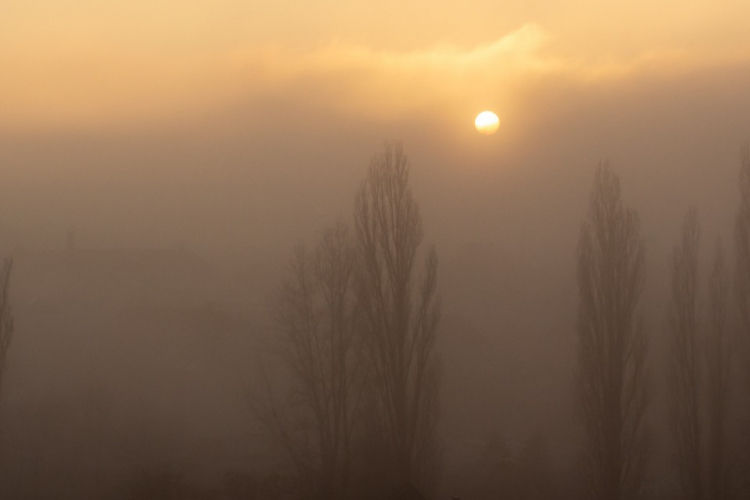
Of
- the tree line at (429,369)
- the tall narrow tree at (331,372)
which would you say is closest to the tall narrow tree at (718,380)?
the tree line at (429,369)

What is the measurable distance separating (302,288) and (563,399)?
1937 centimetres

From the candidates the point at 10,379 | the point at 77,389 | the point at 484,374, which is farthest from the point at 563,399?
the point at 10,379

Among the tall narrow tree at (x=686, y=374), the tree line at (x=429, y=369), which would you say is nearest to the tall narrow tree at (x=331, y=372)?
the tree line at (x=429, y=369)

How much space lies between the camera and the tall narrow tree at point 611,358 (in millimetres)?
20016

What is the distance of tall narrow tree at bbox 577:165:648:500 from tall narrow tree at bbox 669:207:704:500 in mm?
1533

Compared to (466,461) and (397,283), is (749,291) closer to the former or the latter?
(397,283)

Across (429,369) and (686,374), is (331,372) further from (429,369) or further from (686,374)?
(686,374)

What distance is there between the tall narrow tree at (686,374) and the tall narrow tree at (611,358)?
153 centimetres

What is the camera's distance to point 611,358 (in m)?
20.7

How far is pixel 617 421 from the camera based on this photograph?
20172mm

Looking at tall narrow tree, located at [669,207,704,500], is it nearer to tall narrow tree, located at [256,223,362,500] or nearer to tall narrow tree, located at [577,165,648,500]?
tall narrow tree, located at [577,165,648,500]

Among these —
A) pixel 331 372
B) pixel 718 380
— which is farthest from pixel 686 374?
pixel 331 372

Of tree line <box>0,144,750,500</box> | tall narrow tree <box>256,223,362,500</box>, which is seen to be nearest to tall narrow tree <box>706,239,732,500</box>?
tree line <box>0,144,750,500</box>

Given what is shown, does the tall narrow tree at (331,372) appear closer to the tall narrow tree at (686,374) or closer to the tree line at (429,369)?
the tree line at (429,369)
